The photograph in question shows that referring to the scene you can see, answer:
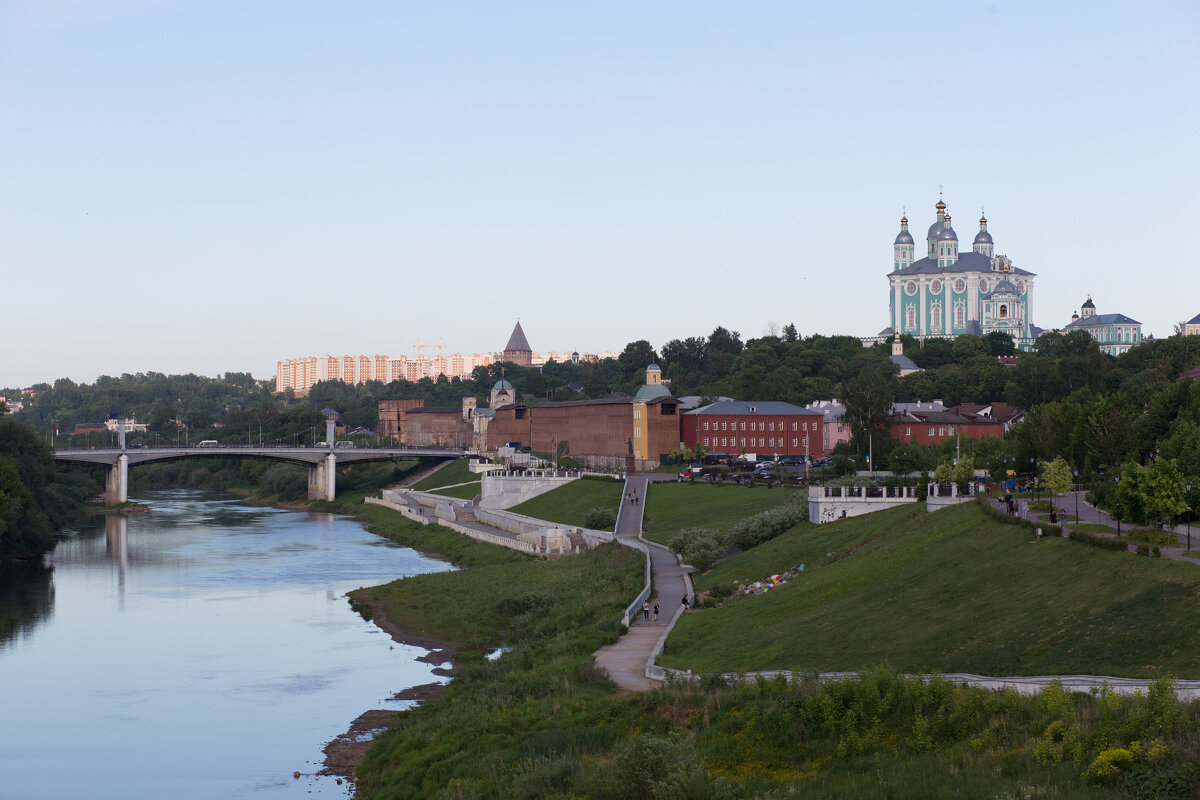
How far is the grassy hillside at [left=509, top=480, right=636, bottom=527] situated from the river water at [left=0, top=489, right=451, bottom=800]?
909cm

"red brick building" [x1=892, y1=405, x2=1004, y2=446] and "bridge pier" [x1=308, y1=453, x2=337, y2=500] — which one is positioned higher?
"red brick building" [x1=892, y1=405, x2=1004, y2=446]

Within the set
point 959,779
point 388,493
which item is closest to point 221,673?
point 959,779

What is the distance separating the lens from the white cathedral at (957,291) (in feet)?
611

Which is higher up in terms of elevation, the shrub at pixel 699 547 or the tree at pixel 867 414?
the tree at pixel 867 414

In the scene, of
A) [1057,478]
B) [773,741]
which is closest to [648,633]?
[773,741]

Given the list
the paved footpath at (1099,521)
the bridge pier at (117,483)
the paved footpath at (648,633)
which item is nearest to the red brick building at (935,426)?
the paved footpath at (648,633)

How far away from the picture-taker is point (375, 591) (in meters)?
56.8

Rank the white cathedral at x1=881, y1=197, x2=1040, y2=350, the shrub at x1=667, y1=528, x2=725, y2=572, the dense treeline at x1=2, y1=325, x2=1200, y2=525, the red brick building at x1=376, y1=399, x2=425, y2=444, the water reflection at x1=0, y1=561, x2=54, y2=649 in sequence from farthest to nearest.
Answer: the white cathedral at x1=881, y1=197, x2=1040, y2=350, the red brick building at x1=376, y1=399, x2=425, y2=444, the dense treeline at x1=2, y1=325, x2=1200, y2=525, the water reflection at x1=0, y1=561, x2=54, y2=649, the shrub at x1=667, y1=528, x2=725, y2=572

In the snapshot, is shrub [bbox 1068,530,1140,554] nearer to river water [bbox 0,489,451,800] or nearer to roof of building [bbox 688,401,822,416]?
river water [bbox 0,489,451,800]

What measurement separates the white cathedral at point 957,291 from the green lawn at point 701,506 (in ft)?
401

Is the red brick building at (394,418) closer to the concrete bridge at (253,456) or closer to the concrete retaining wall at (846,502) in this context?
the concrete bridge at (253,456)

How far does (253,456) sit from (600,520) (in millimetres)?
61183

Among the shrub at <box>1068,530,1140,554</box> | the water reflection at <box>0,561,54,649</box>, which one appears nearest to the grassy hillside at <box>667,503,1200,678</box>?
the shrub at <box>1068,530,1140,554</box>

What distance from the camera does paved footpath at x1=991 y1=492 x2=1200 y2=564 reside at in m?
25.4
